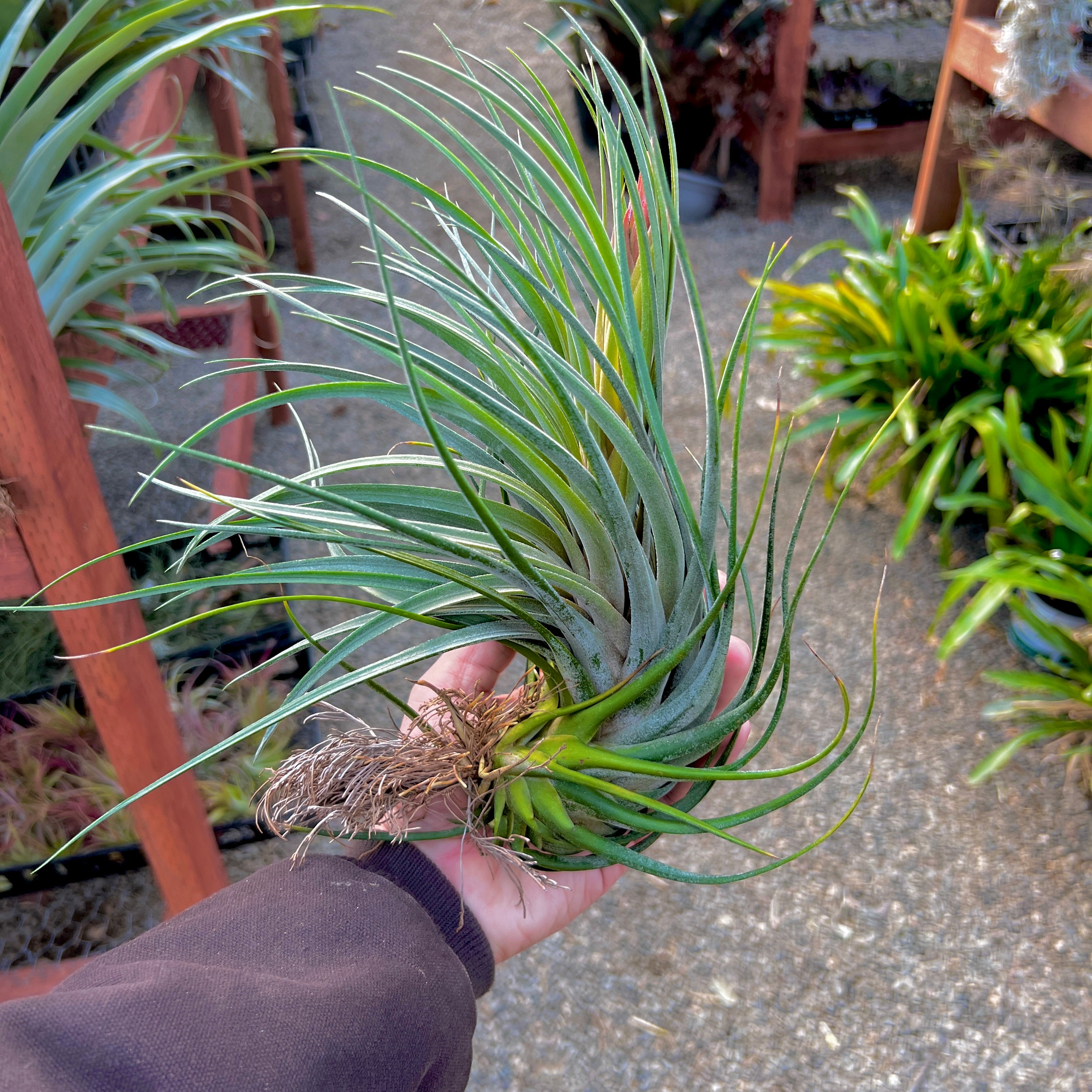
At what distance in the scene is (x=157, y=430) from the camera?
1809mm

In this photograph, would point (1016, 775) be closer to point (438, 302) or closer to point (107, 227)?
point (107, 227)

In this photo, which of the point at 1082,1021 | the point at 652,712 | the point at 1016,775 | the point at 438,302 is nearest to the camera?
the point at 652,712

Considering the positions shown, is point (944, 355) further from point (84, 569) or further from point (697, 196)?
point (84, 569)

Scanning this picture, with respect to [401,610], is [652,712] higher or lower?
lower

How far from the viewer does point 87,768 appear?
127 centimetres

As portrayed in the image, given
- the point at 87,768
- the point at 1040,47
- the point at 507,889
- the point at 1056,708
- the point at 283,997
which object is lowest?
the point at 1056,708

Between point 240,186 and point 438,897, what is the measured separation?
1720 millimetres

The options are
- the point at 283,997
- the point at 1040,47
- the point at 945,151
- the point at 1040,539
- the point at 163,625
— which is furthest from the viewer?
the point at 945,151

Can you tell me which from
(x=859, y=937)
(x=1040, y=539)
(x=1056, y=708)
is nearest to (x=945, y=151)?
(x=1040, y=539)

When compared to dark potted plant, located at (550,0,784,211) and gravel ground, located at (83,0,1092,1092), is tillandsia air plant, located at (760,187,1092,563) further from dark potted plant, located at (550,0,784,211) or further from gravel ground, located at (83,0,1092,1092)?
dark potted plant, located at (550,0,784,211)

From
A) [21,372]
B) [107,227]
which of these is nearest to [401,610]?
[21,372]

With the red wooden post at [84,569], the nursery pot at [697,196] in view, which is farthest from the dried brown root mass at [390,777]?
the nursery pot at [697,196]

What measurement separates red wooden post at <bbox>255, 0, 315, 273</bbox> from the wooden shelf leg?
1478mm

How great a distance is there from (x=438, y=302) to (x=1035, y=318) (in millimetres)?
1650
